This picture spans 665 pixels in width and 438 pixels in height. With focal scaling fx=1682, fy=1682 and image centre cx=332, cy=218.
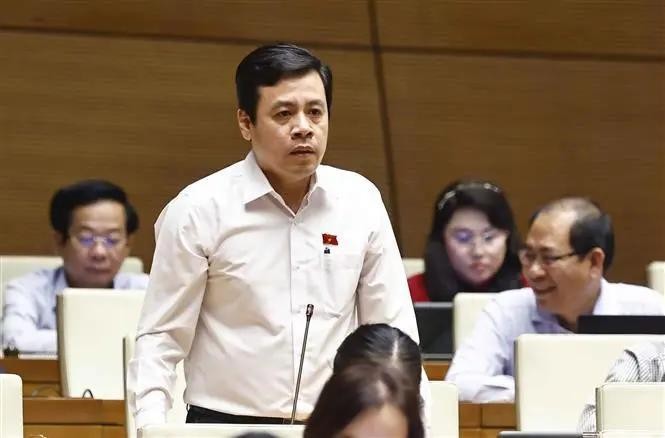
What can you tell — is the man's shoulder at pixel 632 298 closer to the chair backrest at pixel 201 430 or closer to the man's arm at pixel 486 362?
the man's arm at pixel 486 362

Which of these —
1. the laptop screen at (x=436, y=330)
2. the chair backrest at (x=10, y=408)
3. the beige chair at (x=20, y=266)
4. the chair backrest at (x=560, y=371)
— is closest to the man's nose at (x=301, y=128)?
the chair backrest at (x=10, y=408)

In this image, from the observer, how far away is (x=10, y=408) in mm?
3789

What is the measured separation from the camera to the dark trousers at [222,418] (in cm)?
355

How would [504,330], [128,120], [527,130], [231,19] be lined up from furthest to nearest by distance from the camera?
[527,130] < [128,120] < [231,19] < [504,330]

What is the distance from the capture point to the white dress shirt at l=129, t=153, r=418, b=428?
11.6 feet

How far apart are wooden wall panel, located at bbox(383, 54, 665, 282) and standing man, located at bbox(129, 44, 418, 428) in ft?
15.8

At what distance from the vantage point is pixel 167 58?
8.38 meters

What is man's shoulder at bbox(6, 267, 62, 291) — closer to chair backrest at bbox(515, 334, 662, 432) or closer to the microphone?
chair backrest at bbox(515, 334, 662, 432)

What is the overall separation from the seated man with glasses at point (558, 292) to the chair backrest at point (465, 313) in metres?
0.09

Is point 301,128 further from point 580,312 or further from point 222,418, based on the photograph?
point 580,312

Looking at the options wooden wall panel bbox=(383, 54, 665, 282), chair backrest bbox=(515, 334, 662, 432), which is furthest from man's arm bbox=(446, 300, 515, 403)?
wooden wall panel bbox=(383, 54, 665, 282)

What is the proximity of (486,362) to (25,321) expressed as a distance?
2110 millimetres

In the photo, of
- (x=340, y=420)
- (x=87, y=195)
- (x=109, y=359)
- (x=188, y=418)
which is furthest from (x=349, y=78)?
(x=340, y=420)

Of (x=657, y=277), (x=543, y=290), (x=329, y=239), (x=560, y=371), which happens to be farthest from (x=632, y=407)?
(x=657, y=277)
